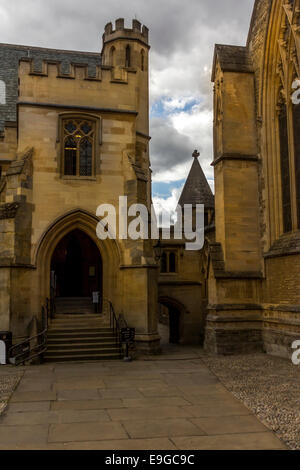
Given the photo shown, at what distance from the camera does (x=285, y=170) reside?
14398mm

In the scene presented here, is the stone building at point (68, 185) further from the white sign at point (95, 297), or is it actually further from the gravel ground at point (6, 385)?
the gravel ground at point (6, 385)

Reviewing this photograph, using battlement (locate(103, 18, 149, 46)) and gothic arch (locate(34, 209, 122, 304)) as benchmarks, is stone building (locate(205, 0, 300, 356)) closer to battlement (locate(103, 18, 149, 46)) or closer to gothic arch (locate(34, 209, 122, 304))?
gothic arch (locate(34, 209, 122, 304))

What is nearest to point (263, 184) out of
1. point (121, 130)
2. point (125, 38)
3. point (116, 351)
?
point (121, 130)

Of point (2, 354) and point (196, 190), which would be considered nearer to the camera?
point (2, 354)

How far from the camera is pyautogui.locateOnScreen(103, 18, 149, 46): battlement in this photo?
2050cm

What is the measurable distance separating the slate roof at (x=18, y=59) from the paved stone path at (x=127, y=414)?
13.8 m

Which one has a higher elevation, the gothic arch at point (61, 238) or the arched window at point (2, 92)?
the arched window at point (2, 92)

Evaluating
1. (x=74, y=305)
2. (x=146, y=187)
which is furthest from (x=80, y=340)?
(x=146, y=187)

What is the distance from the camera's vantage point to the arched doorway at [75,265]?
67.3 feet

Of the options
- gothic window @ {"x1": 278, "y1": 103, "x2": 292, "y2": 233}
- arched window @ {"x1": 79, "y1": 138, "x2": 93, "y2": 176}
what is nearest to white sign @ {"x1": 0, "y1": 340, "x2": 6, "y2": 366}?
arched window @ {"x1": 79, "y1": 138, "x2": 93, "y2": 176}

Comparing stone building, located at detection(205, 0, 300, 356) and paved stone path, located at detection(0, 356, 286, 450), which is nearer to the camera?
paved stone path, located at detection(0, 356, 286, 450)

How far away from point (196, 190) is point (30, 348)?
17.8 meters

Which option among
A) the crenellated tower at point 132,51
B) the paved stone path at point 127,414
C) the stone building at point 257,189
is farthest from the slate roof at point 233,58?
the paved stone path at point 127,414

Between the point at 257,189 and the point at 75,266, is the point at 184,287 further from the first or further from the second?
the point at 257,189
